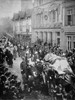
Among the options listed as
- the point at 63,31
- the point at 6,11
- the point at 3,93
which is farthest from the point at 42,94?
the point at 63,31

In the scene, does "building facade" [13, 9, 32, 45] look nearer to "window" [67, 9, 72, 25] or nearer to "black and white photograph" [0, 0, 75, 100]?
"black and white photograph" [0, 0, 75, 100]

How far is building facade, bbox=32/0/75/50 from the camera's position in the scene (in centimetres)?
672

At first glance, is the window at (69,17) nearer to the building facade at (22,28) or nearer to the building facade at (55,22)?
the building facade at (55,22)

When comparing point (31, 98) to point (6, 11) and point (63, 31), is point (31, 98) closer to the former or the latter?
point (6, 11)

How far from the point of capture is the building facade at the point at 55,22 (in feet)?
22.1

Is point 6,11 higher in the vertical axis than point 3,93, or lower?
higher

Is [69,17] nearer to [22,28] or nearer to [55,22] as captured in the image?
[55,22]

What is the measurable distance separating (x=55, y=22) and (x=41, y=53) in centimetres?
147

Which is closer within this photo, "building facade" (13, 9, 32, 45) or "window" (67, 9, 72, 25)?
"building facade" (13, 9, 32, 45)

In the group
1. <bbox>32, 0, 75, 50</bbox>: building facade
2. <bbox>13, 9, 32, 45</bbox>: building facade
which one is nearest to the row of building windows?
<bbox>32, 0, 75, 50</bbox>: building facade

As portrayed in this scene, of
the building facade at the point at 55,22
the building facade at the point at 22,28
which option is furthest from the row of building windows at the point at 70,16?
the building facade at the point at 22,28

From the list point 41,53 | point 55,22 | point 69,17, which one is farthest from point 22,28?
point 69,17

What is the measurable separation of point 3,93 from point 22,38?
3.91 metres

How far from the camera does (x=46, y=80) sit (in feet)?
15.0
